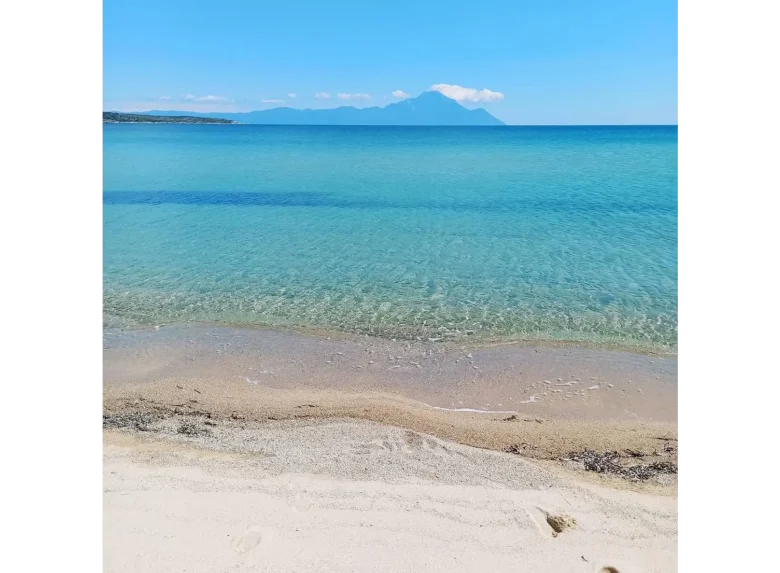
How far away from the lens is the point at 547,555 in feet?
6.47

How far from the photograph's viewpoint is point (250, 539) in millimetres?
2033

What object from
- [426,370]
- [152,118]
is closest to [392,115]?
[152,118]

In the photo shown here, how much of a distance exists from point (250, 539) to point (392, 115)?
340 feet

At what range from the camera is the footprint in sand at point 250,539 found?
6.48ft

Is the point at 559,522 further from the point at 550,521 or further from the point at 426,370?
the point at 426,370

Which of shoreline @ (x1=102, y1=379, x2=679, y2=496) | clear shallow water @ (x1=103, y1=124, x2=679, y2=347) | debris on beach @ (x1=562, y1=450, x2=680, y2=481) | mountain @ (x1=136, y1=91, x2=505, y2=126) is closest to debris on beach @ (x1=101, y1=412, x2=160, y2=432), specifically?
shoreline @ (x1=102, y1=379, x2=679, y2=496)

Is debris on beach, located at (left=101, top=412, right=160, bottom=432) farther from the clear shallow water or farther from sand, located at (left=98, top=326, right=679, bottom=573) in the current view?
the clear shallow water

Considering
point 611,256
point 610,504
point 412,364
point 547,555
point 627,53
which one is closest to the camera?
point 547,555

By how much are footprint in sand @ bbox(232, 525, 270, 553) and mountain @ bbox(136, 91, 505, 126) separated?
247 ft

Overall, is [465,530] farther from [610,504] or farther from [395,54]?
[395,54]

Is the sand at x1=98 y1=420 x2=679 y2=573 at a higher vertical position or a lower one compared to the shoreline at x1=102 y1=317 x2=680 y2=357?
lower

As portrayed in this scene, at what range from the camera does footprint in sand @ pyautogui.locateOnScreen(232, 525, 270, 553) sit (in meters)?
1.97
